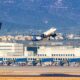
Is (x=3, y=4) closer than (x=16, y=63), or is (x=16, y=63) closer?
(x=16, y=63)

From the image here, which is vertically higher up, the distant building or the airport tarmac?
the distant building

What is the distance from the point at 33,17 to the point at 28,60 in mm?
58647

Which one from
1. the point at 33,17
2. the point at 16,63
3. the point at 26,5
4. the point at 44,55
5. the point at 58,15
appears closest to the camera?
the point at 16,63

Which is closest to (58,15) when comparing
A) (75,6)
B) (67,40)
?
(75,6)

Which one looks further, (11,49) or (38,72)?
(11,49)

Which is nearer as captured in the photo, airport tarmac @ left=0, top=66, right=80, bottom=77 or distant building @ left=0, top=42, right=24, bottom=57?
airport tarmac @ left=0, top=66, right=80, bottom=77

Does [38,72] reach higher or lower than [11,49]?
lower

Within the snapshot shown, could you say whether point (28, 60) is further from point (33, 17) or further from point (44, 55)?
point (33, 17)

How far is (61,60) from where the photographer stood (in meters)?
45.8

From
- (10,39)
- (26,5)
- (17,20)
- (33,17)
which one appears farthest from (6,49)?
(26,5)

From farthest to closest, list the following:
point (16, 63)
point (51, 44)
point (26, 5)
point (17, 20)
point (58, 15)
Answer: point (26, 5)
point (58, 15)
point (17, 20)
point (51, 44)
point (16, 63)

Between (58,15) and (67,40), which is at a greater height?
(58,15)

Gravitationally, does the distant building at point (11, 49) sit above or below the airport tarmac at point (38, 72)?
above

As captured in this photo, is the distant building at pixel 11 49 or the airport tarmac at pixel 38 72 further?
the distant building at pixel 11 49
